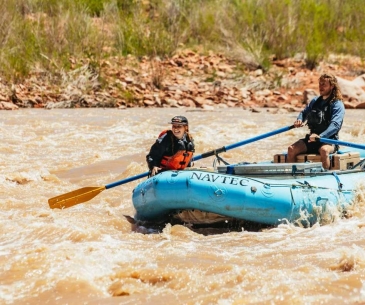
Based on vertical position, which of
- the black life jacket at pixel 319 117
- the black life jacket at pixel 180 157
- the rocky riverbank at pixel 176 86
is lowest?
the rocky riverbank at pixel 176 86

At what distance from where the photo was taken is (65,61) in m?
16.0

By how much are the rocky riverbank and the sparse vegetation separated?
0.30 m

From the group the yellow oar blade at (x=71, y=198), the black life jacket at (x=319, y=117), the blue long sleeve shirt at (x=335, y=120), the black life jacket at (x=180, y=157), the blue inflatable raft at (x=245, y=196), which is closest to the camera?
the blue inflatable raft at (x=245, y=196)

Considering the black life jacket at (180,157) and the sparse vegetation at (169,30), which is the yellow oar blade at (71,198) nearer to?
the black life jacket at (180,157)

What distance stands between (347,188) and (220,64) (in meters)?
11.5

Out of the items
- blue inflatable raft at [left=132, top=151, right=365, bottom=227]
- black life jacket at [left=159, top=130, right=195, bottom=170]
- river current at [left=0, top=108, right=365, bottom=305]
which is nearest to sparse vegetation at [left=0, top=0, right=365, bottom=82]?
river current at [left=0, top=108, right=365, bottom=305]

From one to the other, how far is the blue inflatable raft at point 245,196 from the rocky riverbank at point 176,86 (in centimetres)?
823

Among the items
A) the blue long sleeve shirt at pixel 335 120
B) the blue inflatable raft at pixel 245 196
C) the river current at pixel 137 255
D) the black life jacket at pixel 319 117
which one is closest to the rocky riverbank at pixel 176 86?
the river current at pixel 137 255

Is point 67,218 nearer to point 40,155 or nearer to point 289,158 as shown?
point 289,158

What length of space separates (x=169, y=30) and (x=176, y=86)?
10.8ft

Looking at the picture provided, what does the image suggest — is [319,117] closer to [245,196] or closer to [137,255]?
[245,196]

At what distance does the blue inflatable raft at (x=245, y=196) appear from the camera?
587 cm

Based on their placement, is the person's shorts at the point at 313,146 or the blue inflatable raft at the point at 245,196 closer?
the blue inflatable raft at the point at 245,196

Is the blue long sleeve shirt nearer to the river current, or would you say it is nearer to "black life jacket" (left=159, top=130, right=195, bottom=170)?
the river current
